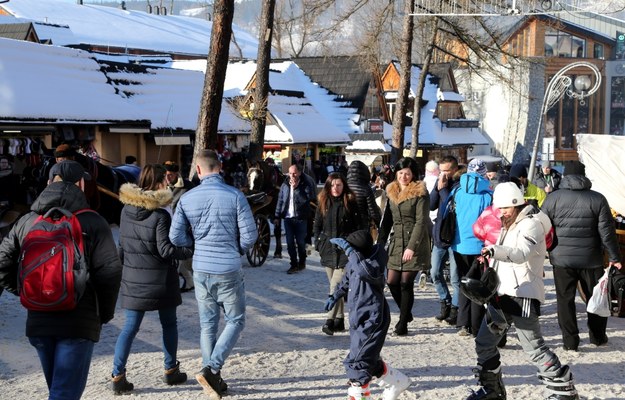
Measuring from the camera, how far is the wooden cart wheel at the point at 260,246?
43.3 feet

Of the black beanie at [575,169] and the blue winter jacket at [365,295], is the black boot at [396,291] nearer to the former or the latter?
the black beanie at [575,169]

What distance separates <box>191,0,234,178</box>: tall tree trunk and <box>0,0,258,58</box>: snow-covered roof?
133 feet

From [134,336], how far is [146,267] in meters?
0.53

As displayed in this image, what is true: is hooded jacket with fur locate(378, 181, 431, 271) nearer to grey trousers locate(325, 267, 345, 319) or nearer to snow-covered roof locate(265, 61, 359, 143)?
grey trousers locate(325, 267, 345, 319)

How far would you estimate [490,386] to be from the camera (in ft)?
20.5

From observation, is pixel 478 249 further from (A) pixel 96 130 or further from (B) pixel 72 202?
(A) pixel 96 130

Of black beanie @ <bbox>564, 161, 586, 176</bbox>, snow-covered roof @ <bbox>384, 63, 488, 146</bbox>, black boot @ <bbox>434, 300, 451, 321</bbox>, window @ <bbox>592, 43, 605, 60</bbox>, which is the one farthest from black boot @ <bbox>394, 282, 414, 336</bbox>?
window @ <bbox>592, 43, 605, 60</bbox>

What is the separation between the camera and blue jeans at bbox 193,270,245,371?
252 inches

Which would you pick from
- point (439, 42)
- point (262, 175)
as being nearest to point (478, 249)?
point (262, 175)

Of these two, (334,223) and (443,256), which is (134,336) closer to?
(334,223)

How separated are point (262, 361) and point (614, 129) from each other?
7262 cm

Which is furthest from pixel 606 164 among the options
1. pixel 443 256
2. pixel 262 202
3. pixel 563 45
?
pixel 563 45

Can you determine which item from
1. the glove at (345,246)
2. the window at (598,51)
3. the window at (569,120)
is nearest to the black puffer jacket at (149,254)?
the glove at (345,246)

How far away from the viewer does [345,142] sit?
34531mm
